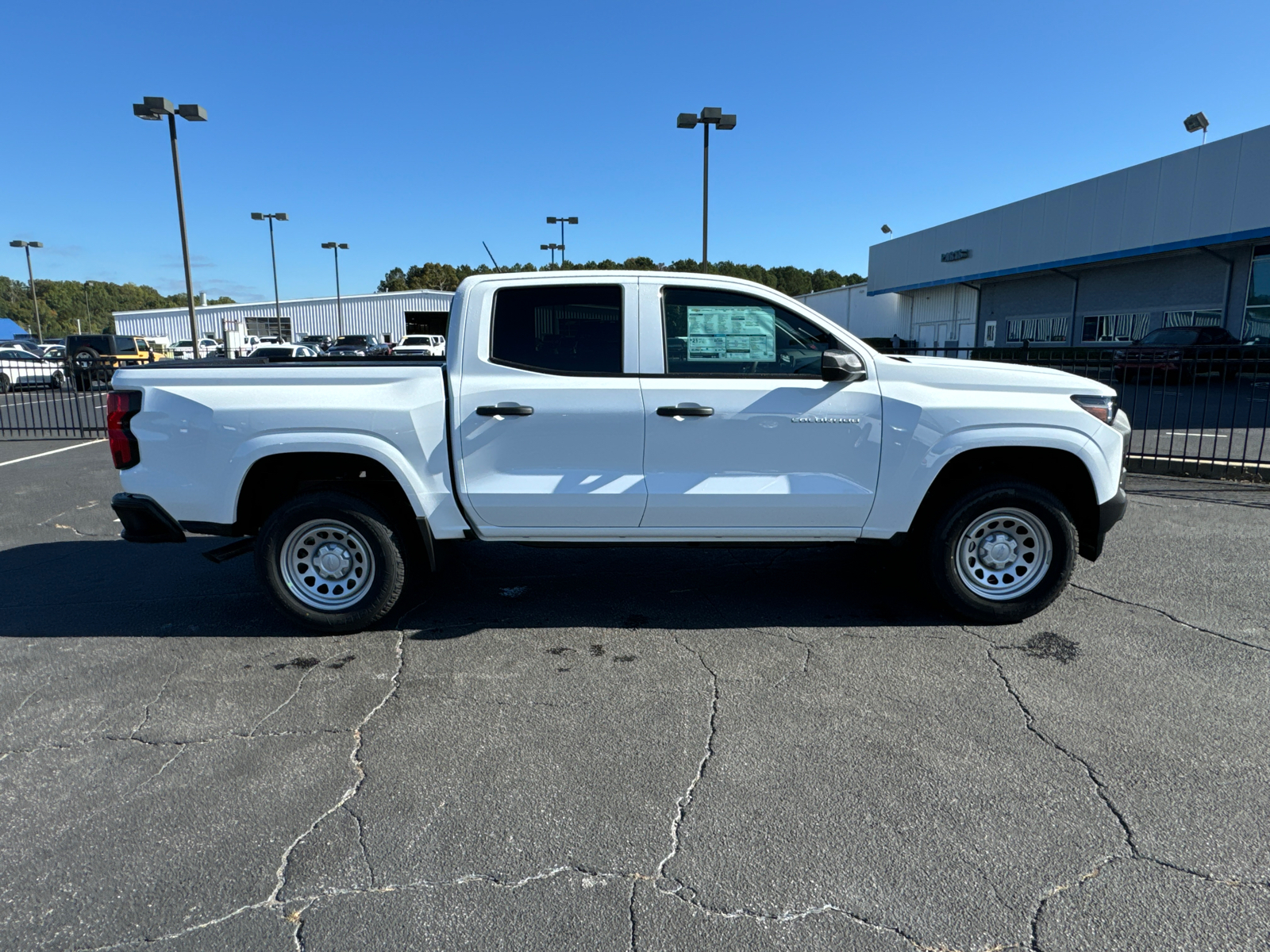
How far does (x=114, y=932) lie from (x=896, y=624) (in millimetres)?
3932

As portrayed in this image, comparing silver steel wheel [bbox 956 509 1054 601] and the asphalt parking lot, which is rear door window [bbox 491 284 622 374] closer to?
the asphalt parking lot

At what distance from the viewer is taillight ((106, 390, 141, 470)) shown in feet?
14.1

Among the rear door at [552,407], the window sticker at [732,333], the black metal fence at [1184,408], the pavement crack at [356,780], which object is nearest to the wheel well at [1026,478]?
the window sticker at [732,333]

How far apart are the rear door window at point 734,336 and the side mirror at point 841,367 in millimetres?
182

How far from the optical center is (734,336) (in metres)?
4.46

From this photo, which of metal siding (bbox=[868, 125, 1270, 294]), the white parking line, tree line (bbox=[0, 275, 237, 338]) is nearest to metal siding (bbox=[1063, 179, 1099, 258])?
metal siding (bbox=[868, 125, 1270, 294])

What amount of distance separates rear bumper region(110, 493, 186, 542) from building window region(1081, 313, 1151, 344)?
30984mm

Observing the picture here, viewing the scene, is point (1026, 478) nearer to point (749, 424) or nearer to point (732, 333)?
point (749, 424)

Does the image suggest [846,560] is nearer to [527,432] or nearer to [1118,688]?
Result: [1118,688]

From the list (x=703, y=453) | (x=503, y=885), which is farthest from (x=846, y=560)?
(x=503, y=885)

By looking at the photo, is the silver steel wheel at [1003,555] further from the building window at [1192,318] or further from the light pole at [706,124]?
the building window at [1192,318]

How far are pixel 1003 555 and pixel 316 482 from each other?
404 centimetres

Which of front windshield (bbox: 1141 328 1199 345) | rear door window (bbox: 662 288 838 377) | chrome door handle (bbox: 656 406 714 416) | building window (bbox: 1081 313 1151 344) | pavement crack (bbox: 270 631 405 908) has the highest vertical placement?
building window (bbox: 1081 313 1151 344)

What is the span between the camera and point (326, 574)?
4.54 m
